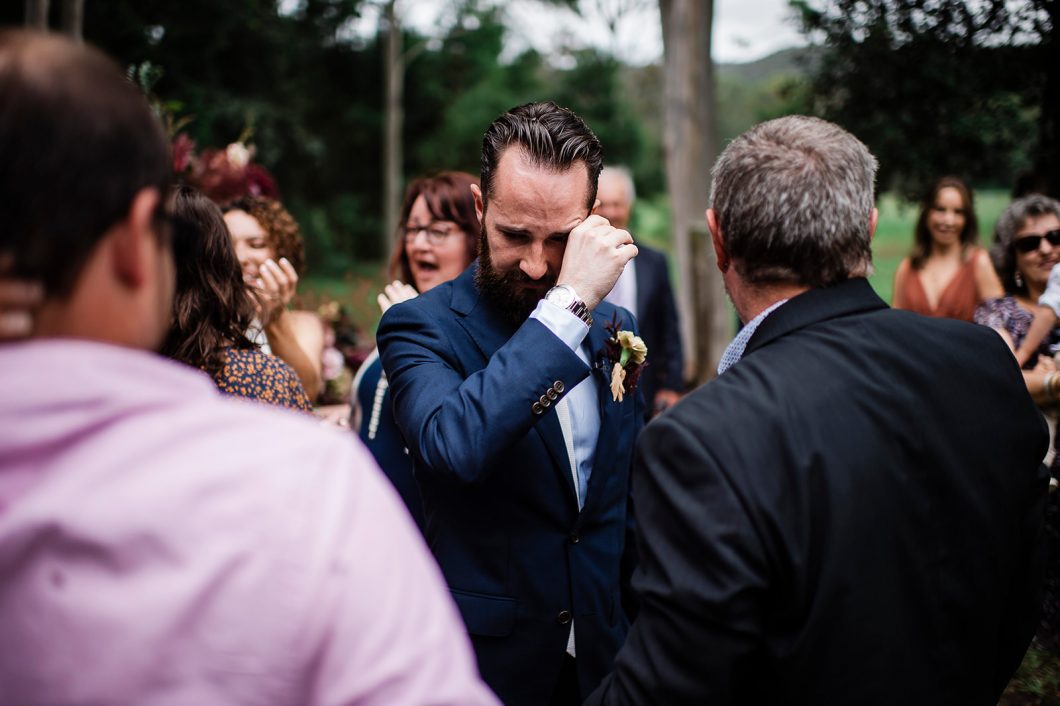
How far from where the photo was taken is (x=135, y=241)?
94 centimetres

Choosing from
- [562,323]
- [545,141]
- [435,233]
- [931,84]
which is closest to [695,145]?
[931,84]

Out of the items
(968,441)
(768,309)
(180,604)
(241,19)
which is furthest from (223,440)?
(241,19)

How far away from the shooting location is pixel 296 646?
2.93 feet

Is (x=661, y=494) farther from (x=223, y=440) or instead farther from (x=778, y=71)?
(x=778, y=71)

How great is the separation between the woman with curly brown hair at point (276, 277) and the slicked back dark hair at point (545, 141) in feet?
4.41

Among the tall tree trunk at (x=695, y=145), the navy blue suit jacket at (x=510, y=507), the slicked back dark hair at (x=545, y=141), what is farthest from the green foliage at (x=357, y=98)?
the navy blue suit jacket at (x=510, y=507)

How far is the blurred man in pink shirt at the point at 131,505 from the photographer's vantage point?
0.86 m

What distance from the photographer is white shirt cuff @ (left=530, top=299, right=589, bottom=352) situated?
79.0 inches

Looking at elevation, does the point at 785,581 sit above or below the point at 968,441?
below

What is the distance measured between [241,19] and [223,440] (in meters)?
23.5

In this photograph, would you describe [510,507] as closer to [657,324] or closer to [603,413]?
[603,413]

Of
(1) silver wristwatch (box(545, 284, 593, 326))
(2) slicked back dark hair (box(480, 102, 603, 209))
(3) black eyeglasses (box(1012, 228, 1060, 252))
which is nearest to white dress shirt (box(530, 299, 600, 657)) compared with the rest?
(1) silver wristwatch (box(545, 284, 593, 326))

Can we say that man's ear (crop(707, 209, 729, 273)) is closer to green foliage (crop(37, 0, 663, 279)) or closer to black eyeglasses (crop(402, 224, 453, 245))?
black eyeglasses (crop(402, 224, 453, 245))

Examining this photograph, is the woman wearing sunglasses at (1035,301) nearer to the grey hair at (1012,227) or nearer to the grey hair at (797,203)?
the grey hair at (1012,227)
